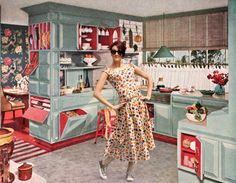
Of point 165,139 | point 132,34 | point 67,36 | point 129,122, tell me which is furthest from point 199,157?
point 132,34

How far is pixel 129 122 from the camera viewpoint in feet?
12.3

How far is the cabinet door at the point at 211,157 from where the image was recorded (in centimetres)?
345

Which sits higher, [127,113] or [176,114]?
[127,113]

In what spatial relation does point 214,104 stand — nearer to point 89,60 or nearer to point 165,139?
point 165,139

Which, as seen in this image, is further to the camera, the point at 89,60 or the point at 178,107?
the point at 89,60

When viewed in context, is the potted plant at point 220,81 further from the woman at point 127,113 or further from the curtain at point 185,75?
the woman at point 127,113

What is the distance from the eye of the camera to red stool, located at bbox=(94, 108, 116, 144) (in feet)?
17.9

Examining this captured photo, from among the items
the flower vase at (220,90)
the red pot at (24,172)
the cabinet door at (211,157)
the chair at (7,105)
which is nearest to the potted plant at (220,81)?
the flower vase at (220,90)

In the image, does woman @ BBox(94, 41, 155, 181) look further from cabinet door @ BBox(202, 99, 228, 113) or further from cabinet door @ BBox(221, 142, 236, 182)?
cabinet door @ BBox(202, 99, 228, 113)

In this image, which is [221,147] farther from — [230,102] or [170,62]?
[170,62]

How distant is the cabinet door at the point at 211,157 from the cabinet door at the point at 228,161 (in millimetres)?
68

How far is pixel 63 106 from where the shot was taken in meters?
5.58

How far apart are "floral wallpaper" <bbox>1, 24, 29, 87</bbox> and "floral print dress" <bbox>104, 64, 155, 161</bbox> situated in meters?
6.17

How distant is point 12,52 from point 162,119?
5574mm
